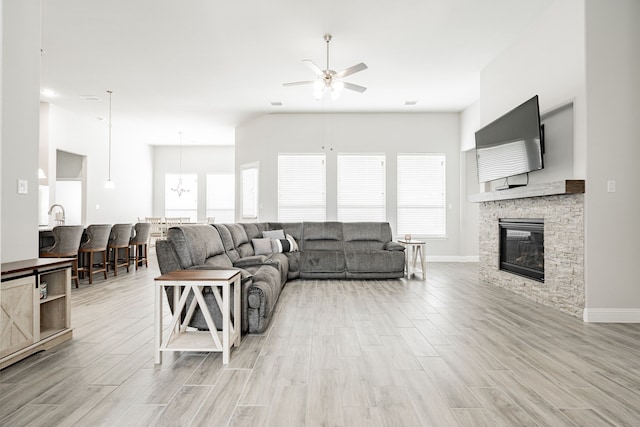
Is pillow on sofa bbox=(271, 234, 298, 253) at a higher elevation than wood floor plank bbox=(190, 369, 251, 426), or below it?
higher

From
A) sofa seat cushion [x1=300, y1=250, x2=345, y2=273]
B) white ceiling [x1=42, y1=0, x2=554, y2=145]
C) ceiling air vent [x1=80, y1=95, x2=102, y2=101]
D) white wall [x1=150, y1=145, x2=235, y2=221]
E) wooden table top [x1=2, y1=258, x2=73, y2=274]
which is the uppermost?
white ceiling [x1=42, y1=0, x2=554, y2=145]

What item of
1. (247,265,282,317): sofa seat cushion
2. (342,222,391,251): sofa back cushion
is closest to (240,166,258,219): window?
(342,222,391,251): sofa back cushion

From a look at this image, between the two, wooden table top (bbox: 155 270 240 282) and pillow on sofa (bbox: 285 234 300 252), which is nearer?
wooden table top (bbox: 155 270 240 282)

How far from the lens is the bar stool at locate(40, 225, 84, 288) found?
16.0 feet

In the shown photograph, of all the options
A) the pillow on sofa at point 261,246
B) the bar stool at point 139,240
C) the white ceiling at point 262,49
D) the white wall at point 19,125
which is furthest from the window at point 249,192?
the white wall at point 19,125

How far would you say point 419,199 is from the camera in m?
7.80

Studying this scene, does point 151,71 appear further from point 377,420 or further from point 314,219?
point 377,420

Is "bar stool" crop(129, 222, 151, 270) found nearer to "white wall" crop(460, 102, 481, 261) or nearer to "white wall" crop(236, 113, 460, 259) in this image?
"white wall" crop(236, 113, 460, 259)

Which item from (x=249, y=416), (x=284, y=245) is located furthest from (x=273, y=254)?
(x=249, y=416)

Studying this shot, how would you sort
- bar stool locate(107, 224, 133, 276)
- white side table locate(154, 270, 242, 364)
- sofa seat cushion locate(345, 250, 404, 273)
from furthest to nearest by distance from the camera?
bar stool locate(107, 224, 133, 276) → sofa seat cushion locate(345, 250, 404, 273) → white side table locate(154, 270, 242, 364)

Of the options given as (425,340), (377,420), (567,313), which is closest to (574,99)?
(567,313)

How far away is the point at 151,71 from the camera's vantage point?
18.0ft

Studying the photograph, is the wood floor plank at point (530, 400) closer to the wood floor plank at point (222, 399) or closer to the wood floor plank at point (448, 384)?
the wood floor plank at point (448, 384)

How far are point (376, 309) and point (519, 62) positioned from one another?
346 cm
